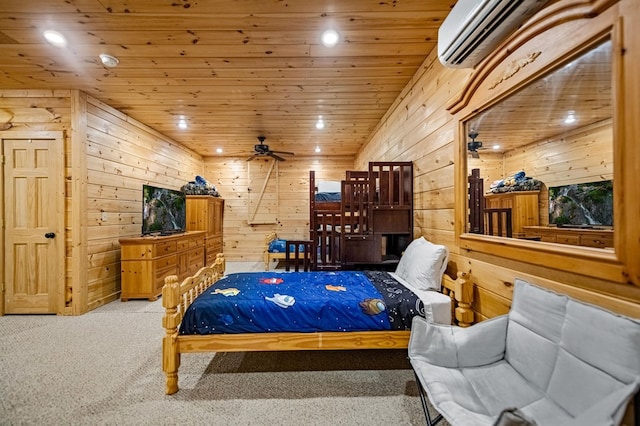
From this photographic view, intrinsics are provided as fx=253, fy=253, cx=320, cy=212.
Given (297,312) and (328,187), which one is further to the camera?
(328,187)

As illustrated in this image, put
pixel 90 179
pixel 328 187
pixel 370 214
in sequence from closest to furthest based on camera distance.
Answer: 1. pixel 370 214
2. pixel 90 179
3. pixel 328 187

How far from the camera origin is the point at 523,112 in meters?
1.47

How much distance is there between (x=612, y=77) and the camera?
100 cm

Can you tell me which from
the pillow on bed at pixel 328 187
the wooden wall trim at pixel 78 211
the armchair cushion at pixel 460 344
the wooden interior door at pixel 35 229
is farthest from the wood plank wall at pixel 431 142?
the wooden interior door at pixel 35 229

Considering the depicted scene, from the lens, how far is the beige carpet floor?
154 cm

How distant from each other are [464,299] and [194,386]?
2029mm

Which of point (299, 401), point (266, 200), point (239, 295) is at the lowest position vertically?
point (299, 401)

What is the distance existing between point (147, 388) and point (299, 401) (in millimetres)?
1086

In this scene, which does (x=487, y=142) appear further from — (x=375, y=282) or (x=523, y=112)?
(x=375, y=282)

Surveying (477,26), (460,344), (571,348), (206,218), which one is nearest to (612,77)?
(477,26)

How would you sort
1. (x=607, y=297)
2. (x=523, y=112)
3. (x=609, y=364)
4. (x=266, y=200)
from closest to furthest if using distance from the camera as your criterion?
(x=609, y=364) < (x=607, y=297) < (x=523, y=112) < (x=266, y=200)

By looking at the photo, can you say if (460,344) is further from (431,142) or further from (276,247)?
(276,247)

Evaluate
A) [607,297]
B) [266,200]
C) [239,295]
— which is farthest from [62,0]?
[266,200]

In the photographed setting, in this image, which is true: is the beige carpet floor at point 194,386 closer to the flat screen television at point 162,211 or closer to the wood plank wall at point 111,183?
the wood plank wall at point 111,183
